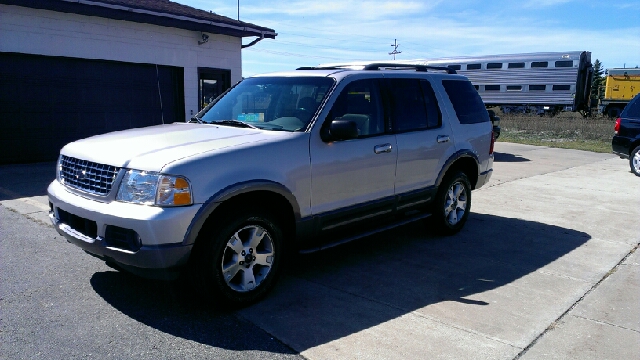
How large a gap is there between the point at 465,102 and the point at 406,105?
4.22ft

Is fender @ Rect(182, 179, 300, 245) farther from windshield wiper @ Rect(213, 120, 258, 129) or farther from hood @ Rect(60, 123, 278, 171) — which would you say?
windshield wiper @ Rect(213, 120, 258, 129)

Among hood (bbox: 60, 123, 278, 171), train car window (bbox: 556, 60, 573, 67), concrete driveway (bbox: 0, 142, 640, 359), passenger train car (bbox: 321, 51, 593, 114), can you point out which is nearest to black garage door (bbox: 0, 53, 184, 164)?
concrete driveway (bbox: 0, 142, 640, 359)

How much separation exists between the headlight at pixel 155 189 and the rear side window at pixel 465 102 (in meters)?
3.76

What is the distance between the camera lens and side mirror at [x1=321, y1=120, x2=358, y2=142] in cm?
446

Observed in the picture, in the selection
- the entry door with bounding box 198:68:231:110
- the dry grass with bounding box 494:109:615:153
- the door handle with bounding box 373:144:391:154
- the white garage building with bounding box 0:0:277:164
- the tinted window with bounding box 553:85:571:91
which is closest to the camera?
the door handle with bounding box 373:144:391:154

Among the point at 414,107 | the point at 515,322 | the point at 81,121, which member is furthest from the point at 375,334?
the point at 81,121

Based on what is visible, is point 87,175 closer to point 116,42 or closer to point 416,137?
point 416,137

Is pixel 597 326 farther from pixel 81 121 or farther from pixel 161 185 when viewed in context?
pixel 81 121

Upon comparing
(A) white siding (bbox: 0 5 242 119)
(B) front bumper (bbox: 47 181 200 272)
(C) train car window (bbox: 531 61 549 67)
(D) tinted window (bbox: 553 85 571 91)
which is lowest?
(B) front bumper (bbox: 47 181 200 272)

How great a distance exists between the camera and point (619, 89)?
1352 inches

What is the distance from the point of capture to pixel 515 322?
3.96 m

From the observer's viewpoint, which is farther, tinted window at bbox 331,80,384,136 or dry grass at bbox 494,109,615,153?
dry grass at bbox 494,109,615,153

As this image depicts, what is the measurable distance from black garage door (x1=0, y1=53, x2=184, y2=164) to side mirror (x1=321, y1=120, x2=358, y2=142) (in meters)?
8.79

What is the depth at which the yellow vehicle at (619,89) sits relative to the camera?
33875 mm
